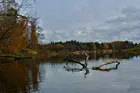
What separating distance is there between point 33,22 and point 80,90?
10.7 m

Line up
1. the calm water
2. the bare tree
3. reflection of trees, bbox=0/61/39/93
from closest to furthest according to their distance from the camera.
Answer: the bare tree < the calm water < reflection of trees, bbox=0/61/39/93

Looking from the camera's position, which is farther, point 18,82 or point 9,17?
point 18,82

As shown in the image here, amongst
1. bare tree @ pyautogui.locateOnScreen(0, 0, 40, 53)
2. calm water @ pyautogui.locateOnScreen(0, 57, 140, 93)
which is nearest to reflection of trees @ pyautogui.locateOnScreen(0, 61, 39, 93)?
calm water @ pyautogui.locateOnScreen(0, 57, 140, 93)

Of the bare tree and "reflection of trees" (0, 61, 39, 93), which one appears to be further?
"reflection of trees" (0, 61, 39, 93)

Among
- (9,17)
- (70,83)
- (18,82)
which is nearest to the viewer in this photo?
(9,17)

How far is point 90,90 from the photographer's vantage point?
24.3 meters

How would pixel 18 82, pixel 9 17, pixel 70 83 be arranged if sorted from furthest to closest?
pixel 18 82 < pixel 70 83 < pixel 9 17

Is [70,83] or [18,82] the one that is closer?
[70,83]

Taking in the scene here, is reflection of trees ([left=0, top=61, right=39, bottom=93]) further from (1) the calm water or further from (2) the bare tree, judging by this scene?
(2) the bare tree

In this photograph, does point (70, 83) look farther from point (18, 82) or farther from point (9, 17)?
point (9, 17)

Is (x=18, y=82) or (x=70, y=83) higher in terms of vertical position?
(x=18, y=82)

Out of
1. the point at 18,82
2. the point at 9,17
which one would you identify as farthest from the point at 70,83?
the point at 9,17

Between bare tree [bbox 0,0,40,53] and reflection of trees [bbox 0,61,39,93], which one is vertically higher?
bare tree [bbox 0,0,40,53]

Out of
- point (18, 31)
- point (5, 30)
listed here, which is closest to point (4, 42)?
point (5, 30)
